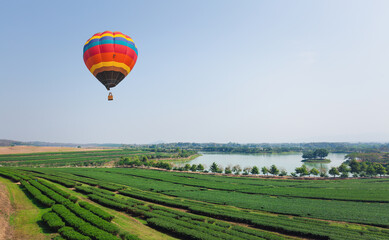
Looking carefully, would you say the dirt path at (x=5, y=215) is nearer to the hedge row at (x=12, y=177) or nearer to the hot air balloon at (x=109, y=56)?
the hedge row at (x=12, y=177)

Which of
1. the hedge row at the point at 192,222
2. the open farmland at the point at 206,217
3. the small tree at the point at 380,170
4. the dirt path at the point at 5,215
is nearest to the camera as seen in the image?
the dirt path at the point at 5,215

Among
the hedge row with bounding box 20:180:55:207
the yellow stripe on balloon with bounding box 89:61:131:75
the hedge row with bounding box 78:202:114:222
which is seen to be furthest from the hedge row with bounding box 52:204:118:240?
the yellow stripe on balloon with bounding box 89:61:131:75

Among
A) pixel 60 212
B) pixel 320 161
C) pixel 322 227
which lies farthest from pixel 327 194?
pixel 320 161

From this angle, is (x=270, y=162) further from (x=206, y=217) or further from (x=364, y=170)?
(x=206, y=217)

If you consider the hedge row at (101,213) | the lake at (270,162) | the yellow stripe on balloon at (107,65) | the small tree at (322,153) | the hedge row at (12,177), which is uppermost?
the yellow stripe on balloon at (107,65)

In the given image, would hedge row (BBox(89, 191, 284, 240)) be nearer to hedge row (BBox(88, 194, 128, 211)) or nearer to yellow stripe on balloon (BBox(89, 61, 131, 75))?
hedge row (BBox(88, 194, 128, 211))

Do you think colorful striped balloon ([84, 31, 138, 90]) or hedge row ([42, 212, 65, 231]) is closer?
hedge row ([42, 212, 65, 231])

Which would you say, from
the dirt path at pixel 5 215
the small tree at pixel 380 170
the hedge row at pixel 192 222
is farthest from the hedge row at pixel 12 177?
the small tree at pixel 380 170

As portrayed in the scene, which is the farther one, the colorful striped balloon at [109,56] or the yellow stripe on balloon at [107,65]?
the yellow stripe on balloon at [107,65]

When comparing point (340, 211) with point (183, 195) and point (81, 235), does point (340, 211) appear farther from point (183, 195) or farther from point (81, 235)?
point (81, 235)
